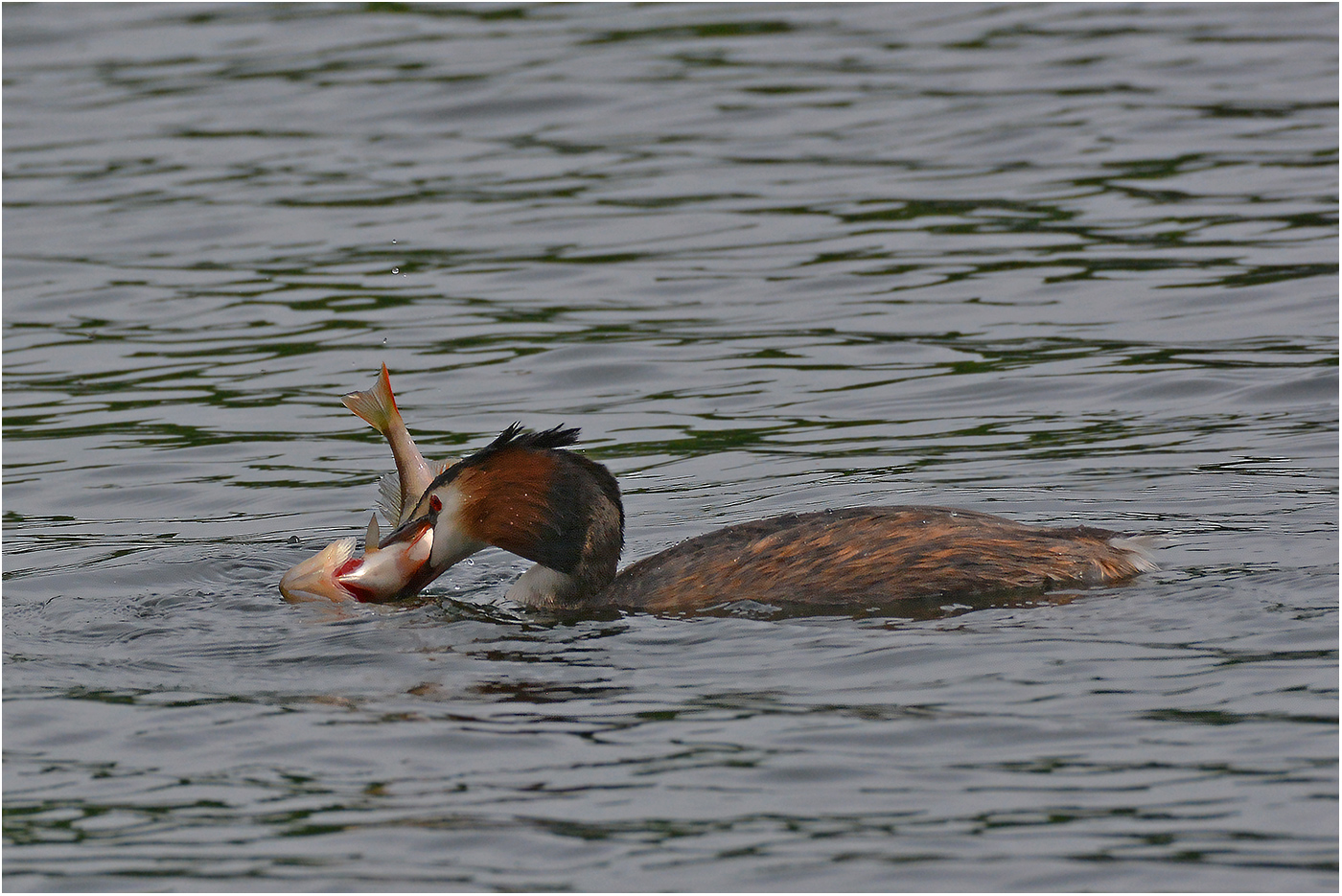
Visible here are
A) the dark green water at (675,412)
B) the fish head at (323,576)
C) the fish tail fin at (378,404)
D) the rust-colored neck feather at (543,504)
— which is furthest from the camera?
the fish tail fin at (378,404)

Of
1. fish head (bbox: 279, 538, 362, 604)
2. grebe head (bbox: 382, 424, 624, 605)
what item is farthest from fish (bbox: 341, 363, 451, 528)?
fish head (bbox: 279, 538, 362, 604)

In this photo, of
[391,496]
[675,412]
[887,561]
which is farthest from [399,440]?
[675,412]

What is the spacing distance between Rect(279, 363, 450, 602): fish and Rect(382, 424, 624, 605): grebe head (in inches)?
1.7

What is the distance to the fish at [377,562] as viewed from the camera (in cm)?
759

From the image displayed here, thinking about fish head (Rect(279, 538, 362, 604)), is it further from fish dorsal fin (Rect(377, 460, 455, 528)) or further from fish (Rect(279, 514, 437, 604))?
fish dorsal fin (Rect(377, 460, 455, 528))

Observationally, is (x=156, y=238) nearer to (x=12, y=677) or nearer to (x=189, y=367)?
(x=189, y=367)

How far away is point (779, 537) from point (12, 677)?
9.18 feet

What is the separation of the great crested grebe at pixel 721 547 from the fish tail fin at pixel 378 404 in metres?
0.36

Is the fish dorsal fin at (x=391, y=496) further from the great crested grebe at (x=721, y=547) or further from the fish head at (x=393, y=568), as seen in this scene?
the fish head at (x=393, y=568)

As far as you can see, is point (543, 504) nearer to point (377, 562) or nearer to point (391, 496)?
point (377, 562)

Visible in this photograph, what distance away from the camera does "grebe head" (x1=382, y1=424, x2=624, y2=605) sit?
25.3ft

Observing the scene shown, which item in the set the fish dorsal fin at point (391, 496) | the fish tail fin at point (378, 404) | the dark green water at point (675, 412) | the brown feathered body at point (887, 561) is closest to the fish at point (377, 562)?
the fish tail fin at point (378, 404)

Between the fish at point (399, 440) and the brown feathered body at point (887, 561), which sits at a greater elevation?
the fish at point (399, 440)

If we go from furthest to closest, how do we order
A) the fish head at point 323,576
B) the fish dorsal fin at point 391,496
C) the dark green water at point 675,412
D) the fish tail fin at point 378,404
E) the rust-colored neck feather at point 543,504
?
the fish dorsal fin at point 391,496
the fish tail fin at point 378,404
the rust-colored neck feather at point 543,504
the fish head at point 323,576
the dark green water at point 675,412
